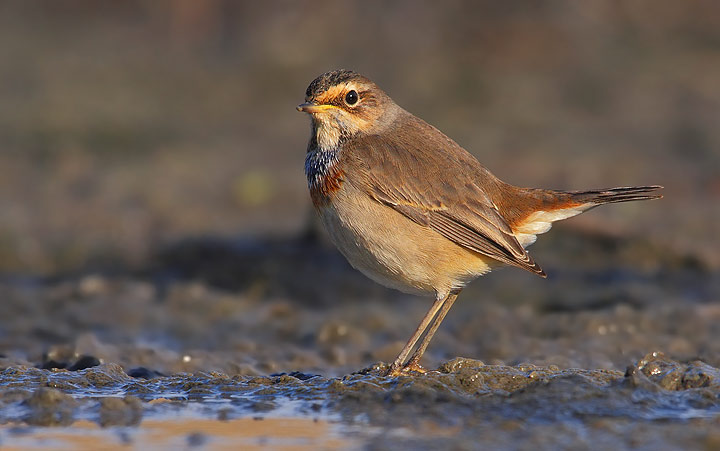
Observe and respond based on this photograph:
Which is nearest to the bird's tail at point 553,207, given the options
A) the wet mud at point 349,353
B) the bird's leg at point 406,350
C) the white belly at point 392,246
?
the white belly at point 392,246

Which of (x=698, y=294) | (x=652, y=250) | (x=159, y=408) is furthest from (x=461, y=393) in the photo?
(x=652, y=250)

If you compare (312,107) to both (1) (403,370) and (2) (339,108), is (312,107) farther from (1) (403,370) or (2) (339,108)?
(1) (403,370)

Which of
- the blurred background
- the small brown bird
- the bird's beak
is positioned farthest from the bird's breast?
the blurred background

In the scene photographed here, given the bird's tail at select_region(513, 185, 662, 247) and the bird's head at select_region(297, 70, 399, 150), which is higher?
the bird's head at select_region(297, 70, 399, 150)

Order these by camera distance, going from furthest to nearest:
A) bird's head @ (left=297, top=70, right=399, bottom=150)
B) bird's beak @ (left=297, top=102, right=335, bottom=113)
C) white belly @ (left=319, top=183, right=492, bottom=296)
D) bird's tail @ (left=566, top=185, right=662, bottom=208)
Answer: bird's head @ (left=297, top=70, right=399, bottom=150) < bird's beak @ (left=297, top=102, right=335, bottom=113) < bird's tail @ (left=566, top=185, right=662, bottom=208) < white belly @ (left=319, top=183, right=492, bottom=296)

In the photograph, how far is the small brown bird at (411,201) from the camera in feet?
22.4

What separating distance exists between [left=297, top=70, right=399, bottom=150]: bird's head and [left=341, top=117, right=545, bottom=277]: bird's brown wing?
15cm

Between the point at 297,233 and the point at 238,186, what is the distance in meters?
2.04

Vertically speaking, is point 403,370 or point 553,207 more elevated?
point 553,207

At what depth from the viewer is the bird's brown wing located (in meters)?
6.93

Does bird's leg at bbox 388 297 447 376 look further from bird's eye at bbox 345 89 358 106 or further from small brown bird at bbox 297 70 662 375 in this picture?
bird's eye at bbox 345 89 358 106

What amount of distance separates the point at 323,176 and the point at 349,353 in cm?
218

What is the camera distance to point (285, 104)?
15.5m

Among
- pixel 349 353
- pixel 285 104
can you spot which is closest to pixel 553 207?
pixel 349 353
